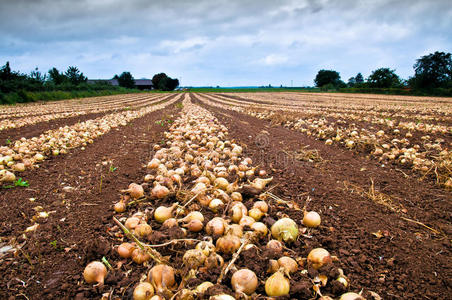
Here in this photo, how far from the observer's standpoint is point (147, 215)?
197 cm

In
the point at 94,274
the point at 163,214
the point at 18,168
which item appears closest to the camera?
the point at 94,274

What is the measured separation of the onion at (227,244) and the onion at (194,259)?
0.49 ft

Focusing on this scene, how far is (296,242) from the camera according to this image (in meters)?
1.68

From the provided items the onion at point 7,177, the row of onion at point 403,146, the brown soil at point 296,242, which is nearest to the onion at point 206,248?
the brown soil at point 296,242

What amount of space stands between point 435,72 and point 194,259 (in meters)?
59.5

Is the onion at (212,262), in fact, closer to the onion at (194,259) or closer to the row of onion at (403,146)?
the onion at (194,259)

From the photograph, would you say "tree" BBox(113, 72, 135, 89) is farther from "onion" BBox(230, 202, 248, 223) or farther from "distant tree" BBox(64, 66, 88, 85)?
"onion" BBox(230, 202, 248, 223)

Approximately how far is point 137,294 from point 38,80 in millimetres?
33240

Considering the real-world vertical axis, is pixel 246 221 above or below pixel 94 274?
above

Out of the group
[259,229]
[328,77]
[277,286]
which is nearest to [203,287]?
[277,286]

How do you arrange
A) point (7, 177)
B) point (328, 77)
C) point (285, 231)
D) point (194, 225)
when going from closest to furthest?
point (285, 231)
point (194, 225)
point (7, 177)
point (328, 77)

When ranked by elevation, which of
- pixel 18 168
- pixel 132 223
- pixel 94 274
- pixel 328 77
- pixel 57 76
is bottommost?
pixel 94 274

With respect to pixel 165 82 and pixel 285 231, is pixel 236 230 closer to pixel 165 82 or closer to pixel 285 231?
pixel 285 231

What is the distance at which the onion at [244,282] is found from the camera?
4.09 feet
